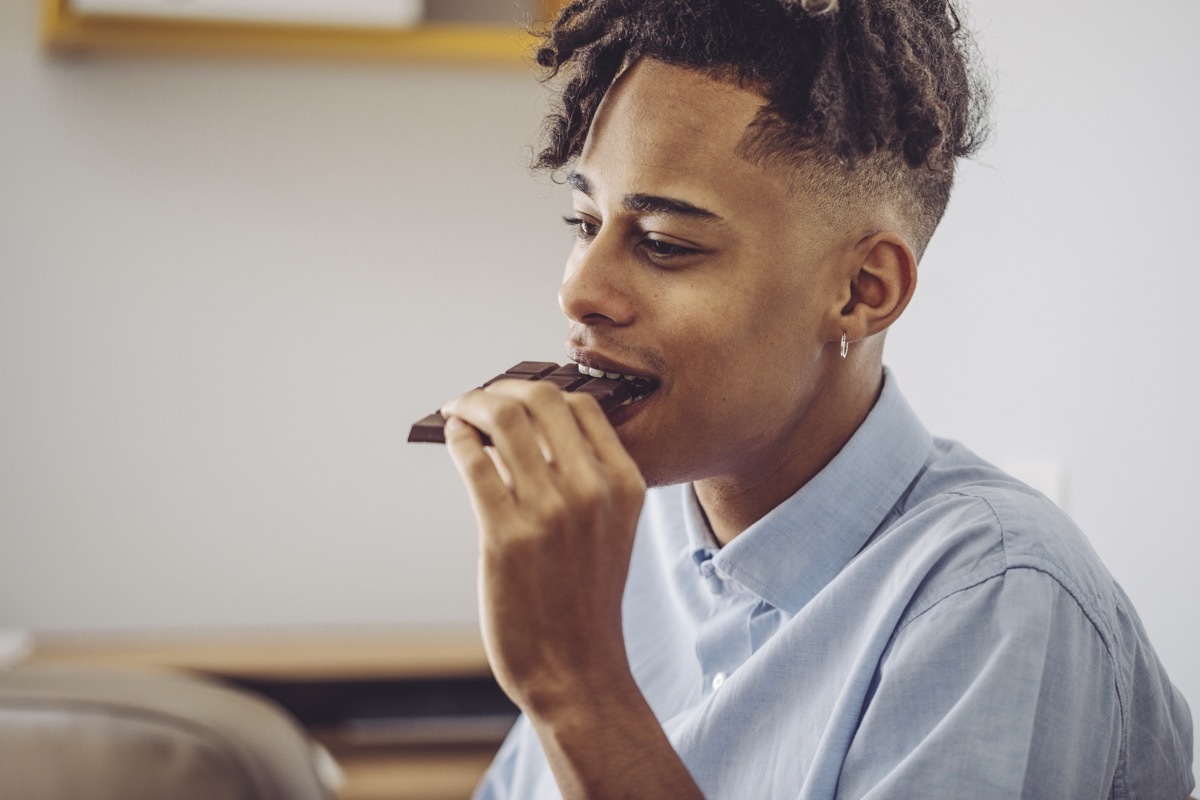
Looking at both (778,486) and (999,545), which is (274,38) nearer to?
(778,486)

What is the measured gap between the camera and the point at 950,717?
0.89m

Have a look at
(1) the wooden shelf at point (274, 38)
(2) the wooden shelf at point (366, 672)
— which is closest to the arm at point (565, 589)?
(2) the wooden shelf at point (366, 672)

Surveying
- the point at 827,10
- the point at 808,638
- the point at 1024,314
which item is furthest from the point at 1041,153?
the point at 808,638

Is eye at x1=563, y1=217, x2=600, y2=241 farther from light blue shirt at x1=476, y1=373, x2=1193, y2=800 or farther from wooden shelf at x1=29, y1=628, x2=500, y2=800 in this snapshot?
wooden shelf at x1=29, y1=628, x2=500, y2=800

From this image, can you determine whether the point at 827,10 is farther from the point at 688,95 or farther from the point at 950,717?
the point at 950,717

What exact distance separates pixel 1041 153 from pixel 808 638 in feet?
2.77

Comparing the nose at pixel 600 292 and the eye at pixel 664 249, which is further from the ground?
the eye at pixel 664 249

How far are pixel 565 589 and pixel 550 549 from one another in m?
0.04

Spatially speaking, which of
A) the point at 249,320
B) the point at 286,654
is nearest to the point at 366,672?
the point at 286,654

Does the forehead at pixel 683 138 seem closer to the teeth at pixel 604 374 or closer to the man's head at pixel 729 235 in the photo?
the man's head at pixel 729 235

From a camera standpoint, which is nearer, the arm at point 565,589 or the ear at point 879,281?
the arm at point 565,589

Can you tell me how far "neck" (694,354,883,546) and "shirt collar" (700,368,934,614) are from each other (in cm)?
4

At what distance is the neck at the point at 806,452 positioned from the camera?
1.22 metres

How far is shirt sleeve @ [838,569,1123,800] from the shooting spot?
34.1 inches
